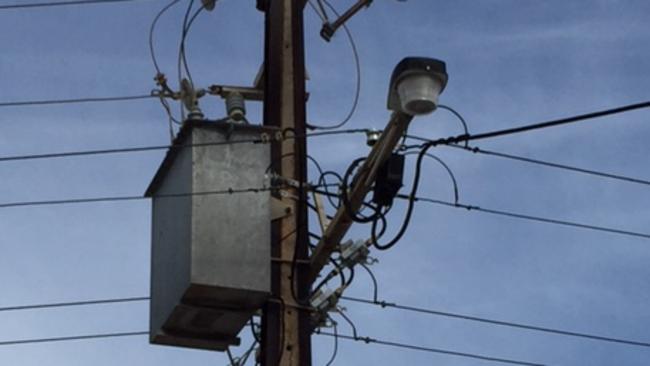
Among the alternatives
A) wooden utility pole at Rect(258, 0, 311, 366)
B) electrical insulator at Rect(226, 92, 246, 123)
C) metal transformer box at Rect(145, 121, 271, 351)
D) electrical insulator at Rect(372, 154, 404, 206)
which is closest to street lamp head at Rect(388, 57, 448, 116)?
electrical insulator at Rect(372, 154, 404, 206)

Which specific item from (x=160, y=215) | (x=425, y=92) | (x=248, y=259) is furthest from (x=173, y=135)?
(x=425, y=92)

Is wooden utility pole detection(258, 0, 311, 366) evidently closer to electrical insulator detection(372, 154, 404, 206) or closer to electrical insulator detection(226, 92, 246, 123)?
electrical insulator detection(226, 92, 246, 123)

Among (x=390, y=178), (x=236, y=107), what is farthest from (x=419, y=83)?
(x=236, y=107)

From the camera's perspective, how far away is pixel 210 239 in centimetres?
1074

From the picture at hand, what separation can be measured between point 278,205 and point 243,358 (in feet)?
3.96

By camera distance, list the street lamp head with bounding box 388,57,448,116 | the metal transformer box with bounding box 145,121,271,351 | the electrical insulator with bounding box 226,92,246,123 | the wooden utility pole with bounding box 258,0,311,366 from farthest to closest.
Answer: the electrical insulator with bounding box 226,92,246,123, the wooden utility pole with bounding box 258,0,311,366, the metal transformer box with bounding box 145,121,271,351, the street lamp head with bounding box 388,57,448,116

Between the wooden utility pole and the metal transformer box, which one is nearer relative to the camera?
the metal transformer box

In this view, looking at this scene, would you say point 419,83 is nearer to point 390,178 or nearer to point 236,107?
point 390,178

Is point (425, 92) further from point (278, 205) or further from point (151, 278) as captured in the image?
point (151, 278)

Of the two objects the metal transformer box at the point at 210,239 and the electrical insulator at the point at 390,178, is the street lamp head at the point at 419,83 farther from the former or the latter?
the metal transformer box at the point at 210,239

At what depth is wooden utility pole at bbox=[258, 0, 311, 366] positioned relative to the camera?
428 inches

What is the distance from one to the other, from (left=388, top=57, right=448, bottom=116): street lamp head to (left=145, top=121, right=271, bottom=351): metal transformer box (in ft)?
4.95

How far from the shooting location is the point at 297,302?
36.2ft

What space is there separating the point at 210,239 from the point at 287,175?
1.06m
